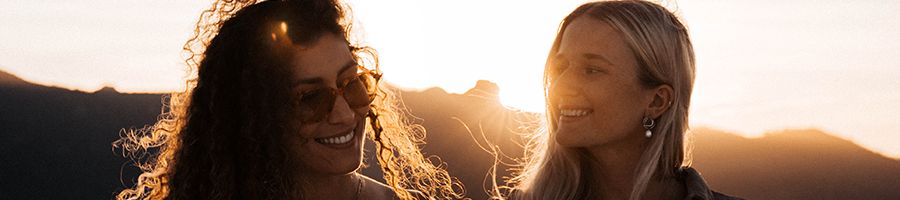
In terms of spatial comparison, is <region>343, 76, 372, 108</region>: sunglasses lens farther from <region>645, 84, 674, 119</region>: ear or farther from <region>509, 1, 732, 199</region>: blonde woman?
<region>645, 84, 674, 119</region>: ear

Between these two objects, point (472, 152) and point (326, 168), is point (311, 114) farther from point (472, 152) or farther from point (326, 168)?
point (472, 152)

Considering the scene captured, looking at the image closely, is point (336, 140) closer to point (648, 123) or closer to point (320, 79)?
point (320, 79)

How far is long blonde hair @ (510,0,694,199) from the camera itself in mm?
3453

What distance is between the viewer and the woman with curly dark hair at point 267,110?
3535 mm

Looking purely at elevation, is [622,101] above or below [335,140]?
above

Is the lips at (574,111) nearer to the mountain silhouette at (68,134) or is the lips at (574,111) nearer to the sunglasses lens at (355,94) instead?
the sunglasses lens at (355,94)

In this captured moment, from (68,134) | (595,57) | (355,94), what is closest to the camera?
(595,57)

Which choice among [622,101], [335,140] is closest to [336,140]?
[335,140]

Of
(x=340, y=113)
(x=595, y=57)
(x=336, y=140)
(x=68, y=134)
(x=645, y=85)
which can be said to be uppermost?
(x=595, y=57)

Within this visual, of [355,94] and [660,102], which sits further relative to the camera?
[355,94]

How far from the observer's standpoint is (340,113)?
3.58 m

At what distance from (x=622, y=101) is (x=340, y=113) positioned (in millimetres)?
1374

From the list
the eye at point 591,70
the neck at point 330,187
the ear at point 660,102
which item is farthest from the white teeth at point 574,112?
the neck at point 330,187

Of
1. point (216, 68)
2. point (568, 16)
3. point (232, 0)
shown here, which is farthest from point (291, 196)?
point (568, 16)
